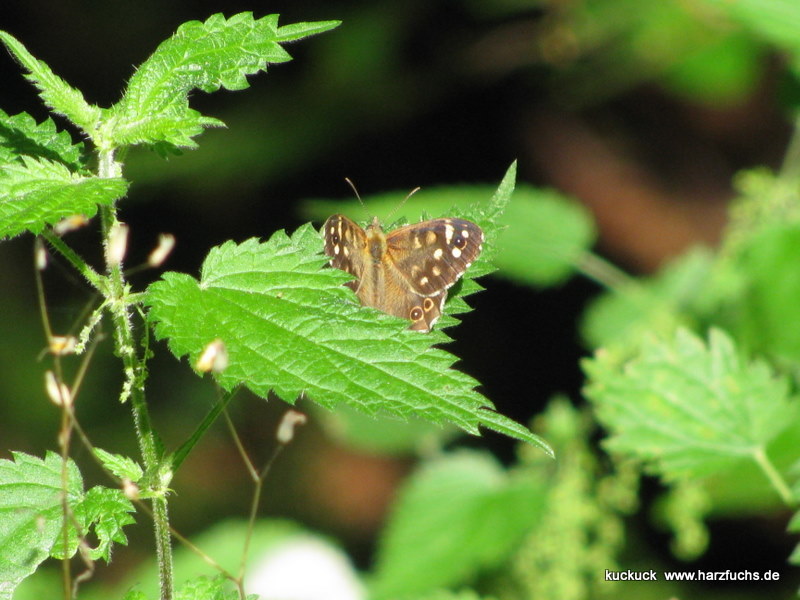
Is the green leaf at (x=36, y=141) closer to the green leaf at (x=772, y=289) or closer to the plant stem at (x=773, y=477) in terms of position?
the plant stem at (x=773, y=477)

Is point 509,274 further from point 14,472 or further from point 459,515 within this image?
point 14,472

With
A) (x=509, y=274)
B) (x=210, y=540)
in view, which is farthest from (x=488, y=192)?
(x=210, y=540)

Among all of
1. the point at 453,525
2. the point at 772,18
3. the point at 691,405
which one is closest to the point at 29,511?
the point at 691,405

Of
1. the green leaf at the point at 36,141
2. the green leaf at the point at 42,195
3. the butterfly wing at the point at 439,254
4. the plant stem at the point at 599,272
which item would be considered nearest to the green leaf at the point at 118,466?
the green leaf at the point at 42,195

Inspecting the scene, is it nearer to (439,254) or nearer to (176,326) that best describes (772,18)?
(439,254)

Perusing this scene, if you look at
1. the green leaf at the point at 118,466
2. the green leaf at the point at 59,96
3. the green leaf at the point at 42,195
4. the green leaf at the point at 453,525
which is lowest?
the green leaf at the point at 453,525

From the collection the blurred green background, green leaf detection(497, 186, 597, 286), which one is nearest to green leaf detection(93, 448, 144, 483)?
green leaf detection(497, 186, 597, 286)

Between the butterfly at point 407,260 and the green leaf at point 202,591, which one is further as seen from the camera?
the butterfly at point 407,260
